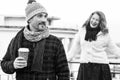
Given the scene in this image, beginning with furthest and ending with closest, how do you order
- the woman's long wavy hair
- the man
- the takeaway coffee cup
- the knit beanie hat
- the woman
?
the woman
the woman's long wavy hair
the knit beanie hat
the man
the takeaway coffee cup

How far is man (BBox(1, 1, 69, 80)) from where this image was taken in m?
5.00

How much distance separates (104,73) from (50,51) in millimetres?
3562

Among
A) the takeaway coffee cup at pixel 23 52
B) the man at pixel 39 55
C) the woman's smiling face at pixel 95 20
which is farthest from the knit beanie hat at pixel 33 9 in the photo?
the woman's smiling face at pixel 95 20

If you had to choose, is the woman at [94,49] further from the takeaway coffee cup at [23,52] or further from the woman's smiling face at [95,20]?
the takeaway coffee cup at [23,52]

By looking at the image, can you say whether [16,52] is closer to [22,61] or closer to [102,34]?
[22,61]

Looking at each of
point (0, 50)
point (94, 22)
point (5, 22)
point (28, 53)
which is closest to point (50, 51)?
point (28, 53)

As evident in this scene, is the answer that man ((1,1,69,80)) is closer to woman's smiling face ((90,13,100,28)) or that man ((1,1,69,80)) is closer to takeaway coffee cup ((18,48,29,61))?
takeaway coffee cup ((18,48,29,61))

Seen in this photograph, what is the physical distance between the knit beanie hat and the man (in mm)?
16

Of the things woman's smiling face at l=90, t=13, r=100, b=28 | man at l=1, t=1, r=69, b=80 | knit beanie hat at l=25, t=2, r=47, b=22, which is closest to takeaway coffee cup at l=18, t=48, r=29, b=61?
man at l=1, t=1, r=69, b=80

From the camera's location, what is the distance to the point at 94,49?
27.7 ft

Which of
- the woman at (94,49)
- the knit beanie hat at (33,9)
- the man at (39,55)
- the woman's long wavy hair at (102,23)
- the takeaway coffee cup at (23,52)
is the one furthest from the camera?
the woman at (94,49)

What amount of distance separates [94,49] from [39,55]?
3552mm

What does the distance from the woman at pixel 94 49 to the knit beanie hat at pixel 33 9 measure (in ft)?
10.0

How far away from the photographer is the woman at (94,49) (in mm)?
8352
